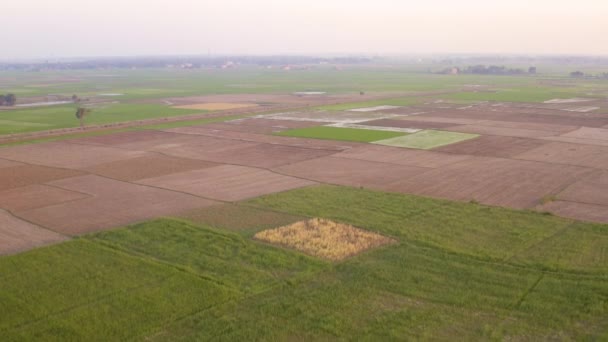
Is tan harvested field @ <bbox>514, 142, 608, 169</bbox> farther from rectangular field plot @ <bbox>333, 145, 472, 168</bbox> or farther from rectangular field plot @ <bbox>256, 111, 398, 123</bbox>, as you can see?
rectangular field plot @ <bbox>256, 111, 398, 123</bbox>

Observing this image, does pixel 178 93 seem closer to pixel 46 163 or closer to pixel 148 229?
pixel 46 163

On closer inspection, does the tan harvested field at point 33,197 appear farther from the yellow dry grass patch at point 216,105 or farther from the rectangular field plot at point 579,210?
the yellow dry grass patch at point 216,105

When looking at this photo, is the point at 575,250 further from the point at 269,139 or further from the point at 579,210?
the point at 269,139

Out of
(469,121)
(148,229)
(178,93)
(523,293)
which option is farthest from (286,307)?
(178,93)

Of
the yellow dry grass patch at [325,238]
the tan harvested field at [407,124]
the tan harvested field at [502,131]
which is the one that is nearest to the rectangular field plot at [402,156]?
the tan harvested field at [502,131]

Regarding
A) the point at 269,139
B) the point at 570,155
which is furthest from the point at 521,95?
the point at 269,139

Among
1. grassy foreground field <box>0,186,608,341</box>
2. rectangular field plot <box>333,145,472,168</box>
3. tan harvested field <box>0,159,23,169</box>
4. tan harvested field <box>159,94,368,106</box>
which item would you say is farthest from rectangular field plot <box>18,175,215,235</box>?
tan harvested field <box>159,94,368,106</box>
